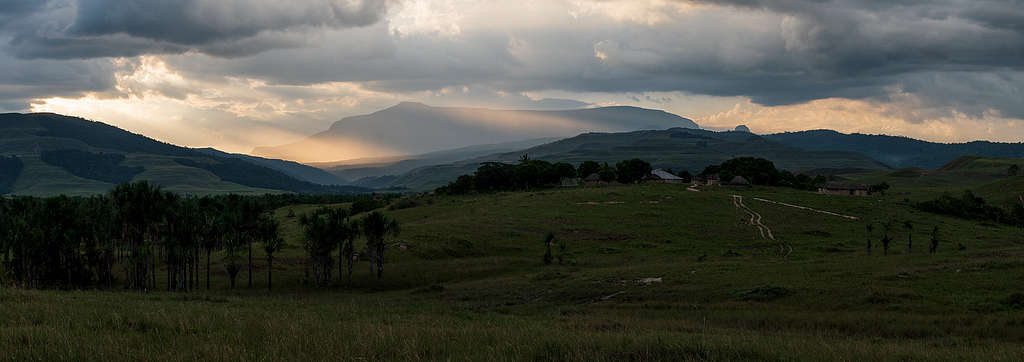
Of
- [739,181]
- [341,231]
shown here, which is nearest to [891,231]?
[739,181]

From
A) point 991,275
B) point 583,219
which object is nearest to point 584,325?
point 991,275

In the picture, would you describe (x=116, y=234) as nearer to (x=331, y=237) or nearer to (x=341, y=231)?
(x=331, y=237)

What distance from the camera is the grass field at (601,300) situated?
53.7 feet

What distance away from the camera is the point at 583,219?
115688mm

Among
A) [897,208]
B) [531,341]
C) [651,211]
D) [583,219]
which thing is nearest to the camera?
[531,341]

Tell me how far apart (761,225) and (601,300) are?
7391 cm

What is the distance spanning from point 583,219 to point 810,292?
74108 millimetres

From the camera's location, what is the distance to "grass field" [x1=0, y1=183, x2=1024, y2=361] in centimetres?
1636

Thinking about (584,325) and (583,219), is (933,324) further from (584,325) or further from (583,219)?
(583,219)

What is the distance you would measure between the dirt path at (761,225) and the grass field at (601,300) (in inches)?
56.4

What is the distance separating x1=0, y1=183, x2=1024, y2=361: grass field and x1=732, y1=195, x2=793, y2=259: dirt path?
143 centimetres

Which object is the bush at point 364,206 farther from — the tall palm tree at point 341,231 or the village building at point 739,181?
the village building at point 739,181

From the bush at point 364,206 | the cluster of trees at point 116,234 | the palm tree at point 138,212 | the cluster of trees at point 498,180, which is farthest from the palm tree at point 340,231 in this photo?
the cluster of trees at point 498,180

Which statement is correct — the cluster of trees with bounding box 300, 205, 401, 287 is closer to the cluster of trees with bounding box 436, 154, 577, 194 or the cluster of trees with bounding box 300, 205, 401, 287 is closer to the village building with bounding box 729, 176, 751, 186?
the cluster of trees with bounding box 436, 154, 577, 194
